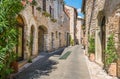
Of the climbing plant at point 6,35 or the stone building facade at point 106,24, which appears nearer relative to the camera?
the climbing plant at point 6,35

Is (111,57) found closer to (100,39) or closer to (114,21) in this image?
(114,21)

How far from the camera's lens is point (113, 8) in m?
8.68

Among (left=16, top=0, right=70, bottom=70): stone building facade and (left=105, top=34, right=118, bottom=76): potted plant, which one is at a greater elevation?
(left=16, top=0, right=70, bottom=70): stone building facade

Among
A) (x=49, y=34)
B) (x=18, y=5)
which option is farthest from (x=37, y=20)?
(x=18, y=5)

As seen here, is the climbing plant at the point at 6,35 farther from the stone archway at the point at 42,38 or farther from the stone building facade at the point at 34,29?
the stone archway at the point at 42,38

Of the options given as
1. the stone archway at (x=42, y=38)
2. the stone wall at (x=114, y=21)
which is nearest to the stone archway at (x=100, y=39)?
the stone wall at (x=114, y=21)

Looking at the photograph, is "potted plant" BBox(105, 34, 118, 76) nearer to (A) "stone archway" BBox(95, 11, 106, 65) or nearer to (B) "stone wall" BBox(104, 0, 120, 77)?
(B) "stone wall" BBox(104, 0, 120, 77)

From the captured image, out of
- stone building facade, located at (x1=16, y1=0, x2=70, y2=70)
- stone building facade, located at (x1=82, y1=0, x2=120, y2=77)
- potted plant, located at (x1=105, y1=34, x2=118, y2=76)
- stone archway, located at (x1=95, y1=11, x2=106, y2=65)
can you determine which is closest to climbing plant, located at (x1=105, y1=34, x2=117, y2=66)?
potted plant, located at (x1=105, y1=34, x2=118, y2=76)

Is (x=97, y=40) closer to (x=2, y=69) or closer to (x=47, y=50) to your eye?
(x=2, y=69)

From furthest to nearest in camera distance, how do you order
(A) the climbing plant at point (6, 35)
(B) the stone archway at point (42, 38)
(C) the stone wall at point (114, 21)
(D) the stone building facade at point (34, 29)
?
1. (B) the stone archway at point (42, 38)
2. (D) the stone building facade at point (34, 29)
3. (C) the stone wall at point (114, 21)
4. (A) the climbing plant at point (6, 35)

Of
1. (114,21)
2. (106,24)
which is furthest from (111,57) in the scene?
(106,24)

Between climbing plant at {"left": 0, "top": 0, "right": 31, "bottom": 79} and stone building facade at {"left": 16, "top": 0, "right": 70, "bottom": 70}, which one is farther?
stone building facade at {"left": 16, "top": 0, "right": 70, "bottom": 70}

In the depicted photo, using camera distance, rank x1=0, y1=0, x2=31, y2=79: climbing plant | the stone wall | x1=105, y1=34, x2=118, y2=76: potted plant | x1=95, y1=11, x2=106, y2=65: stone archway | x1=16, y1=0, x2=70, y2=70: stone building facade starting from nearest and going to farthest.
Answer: x1=0, y1=0, x2=31, y2=79: climbing plant < the stone wall < x1=105, y1=34, x2=118, y2=76: potted plant < x1=95, y1=11, x2=106, y2=65: stone archway < x1=16, y1=0, x2=70, y2=70: stone building facade

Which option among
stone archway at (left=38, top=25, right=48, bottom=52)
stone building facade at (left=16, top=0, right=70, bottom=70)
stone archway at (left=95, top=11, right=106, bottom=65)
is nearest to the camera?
stone archway at (left=95, top=11, right=106, bottom=65)
